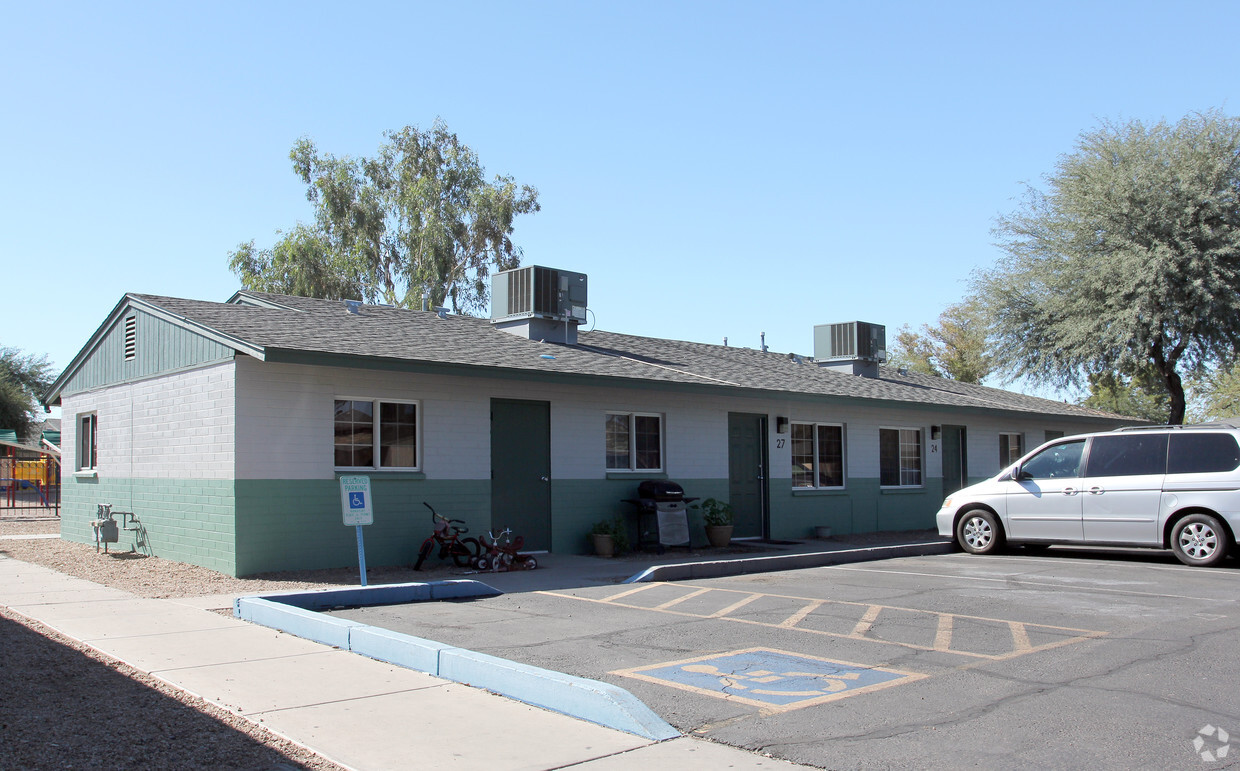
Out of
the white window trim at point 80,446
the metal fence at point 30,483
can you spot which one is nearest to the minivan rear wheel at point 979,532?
the white window trim at point 80,446

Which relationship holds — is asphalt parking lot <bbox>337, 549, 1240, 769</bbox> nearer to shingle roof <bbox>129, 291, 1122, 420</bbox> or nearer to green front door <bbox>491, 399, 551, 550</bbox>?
green front door <bbox>491, 399, 551, 550</bbox>

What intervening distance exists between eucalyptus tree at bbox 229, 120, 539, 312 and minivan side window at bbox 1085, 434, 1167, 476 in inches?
1064

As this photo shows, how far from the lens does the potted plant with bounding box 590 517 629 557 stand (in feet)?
49.2

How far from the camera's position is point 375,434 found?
13156mm

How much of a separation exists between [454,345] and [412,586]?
5.20 m

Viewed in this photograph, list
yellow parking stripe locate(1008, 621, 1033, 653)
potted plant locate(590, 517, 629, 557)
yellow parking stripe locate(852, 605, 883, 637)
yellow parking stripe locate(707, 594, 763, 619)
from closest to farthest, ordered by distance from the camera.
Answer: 1. yellow parking stripe locate(1008, 621, 1033, 653)
2. yellow parking stripe locate(852, 605, 883, 637)
3. yellow parking stripe locate(707, 594, 763, 619)
4. potted plant locate(590, 517, 629, 557)

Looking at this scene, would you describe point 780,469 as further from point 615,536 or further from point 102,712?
point 102,712

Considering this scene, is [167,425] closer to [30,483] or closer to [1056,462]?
[1056,462]

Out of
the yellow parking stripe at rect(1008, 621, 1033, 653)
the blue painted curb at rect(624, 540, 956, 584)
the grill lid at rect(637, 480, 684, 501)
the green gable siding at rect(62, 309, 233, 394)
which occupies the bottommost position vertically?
the blue painted curb at rect(624, 540, 956, 584)

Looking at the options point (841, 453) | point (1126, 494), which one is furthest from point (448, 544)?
point (841, 453)

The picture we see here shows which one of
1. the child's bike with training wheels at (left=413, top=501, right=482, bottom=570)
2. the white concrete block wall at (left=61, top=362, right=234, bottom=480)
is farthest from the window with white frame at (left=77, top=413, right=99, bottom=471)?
the child's bike with training wheels at (left=413, top=501, right=482, bottom=570)

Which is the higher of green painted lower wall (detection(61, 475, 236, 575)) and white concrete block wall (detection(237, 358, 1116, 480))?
white concrete block wall (detection(237, 358, 1116, 480))

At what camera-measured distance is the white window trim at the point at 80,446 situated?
16.9m

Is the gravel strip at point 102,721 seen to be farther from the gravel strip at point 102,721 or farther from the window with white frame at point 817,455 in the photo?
the window with white frame at point 817,455
